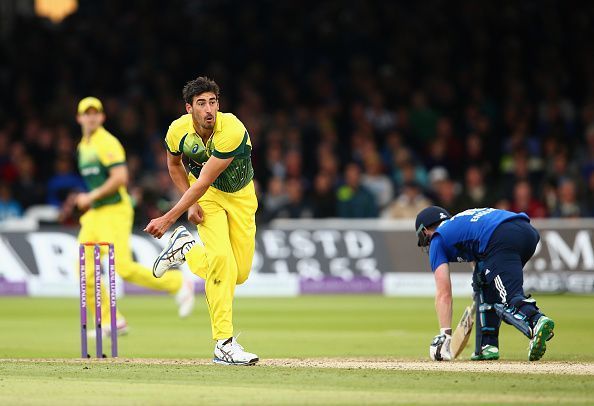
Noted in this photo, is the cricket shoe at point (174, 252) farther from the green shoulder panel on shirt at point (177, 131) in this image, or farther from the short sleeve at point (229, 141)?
the short sleeve at point (229, 141)

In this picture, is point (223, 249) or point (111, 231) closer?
point (223, 249)

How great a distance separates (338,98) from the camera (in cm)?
2430

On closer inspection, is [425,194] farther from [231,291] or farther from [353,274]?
[231,291]

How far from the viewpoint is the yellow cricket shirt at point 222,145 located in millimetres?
9789

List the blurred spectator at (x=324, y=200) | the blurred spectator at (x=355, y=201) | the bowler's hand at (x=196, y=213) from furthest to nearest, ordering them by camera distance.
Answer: the blurred spectator at (x=324, y=200) < the blurred spectator at (x=355, y=201) < the bowler's hand at (x=196, y=213)

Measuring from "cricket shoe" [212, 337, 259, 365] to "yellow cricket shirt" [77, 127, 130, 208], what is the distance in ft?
13.0

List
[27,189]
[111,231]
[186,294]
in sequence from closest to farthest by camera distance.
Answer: [111,231] < [186,294] < [27,189]

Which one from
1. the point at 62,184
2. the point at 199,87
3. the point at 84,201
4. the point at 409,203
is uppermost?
the point at 62,184

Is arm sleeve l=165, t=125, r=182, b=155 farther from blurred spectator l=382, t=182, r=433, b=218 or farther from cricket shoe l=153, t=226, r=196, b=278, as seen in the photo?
blurred spectator l=382, t=182, r=433, b=218

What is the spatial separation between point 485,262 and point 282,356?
7.23 feet

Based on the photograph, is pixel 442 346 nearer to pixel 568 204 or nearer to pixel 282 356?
pixel 282 356

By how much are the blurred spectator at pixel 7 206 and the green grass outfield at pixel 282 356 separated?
2186mm

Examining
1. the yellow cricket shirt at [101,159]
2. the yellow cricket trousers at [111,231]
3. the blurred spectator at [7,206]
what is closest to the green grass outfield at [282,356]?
the yellow cricket trousers at [111,231]

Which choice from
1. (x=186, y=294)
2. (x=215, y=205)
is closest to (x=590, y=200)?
(x=186, y=294)
